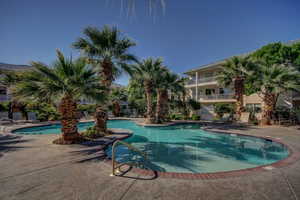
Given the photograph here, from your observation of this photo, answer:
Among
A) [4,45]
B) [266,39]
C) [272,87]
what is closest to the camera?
[4,45]

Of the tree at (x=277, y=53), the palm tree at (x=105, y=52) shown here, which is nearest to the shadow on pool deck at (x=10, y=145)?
the palm tree at (x=105, y=52)

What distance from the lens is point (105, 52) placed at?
10586mm

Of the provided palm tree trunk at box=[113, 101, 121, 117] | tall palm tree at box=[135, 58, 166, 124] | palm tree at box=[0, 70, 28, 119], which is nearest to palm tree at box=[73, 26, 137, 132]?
tall palm tree at box=[135, 58, 166, 124]

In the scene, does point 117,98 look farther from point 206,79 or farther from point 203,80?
point 206,79

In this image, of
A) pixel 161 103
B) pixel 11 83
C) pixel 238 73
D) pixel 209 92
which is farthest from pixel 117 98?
pixel 238 73

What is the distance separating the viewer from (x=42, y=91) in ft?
Answer: 23.7

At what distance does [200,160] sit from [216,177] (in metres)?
2.94

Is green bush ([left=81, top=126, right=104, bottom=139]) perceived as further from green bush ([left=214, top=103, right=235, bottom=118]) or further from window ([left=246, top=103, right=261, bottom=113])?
window ([left=246, top=103, right=261, bottom=113])

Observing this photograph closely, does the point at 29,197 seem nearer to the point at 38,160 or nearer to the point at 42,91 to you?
the point at 38,160

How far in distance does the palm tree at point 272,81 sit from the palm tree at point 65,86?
17359 mm

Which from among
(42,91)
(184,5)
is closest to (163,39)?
(184,5)

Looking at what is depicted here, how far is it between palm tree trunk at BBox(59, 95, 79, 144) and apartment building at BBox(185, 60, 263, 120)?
2076 cm

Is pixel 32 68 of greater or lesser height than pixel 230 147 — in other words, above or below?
above

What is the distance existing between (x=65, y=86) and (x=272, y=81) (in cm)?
1930
